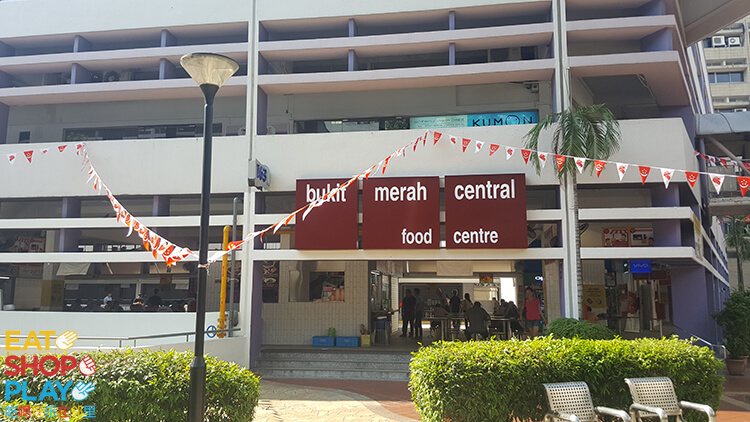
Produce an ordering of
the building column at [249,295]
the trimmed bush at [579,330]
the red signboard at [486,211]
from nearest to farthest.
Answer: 1. the trimmed bush at [579,330]
2. the red signboard at [486,211]
3. the building column at [249,295]

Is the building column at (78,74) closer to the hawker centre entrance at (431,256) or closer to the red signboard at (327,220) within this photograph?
the hawker centre entrance at (431,256)

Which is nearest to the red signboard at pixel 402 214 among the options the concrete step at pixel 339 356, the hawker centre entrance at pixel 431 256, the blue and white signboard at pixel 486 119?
the hawker centre entrance at pixel 431 256

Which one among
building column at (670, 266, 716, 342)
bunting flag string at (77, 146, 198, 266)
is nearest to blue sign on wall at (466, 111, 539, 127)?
building column at (670, 266, 716, 342)

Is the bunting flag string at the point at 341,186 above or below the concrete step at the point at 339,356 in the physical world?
above

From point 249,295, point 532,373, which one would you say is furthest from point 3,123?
point 532,373

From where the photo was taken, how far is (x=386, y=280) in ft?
68.7

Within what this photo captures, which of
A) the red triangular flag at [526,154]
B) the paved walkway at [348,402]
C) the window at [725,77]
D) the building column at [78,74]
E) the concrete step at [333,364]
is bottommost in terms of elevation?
the paved walkway at [348,402]

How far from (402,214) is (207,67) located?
304 inches

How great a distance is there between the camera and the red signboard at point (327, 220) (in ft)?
46.3

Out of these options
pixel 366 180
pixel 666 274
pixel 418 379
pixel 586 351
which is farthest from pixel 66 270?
pixel 666 274

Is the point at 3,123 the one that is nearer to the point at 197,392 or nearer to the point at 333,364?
the point at 333,364

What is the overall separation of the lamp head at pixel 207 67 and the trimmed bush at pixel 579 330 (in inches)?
319

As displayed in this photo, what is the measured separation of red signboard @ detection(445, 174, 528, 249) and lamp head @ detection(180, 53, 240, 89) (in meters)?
7.75

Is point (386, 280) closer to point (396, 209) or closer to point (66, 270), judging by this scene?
point (396, 209)
